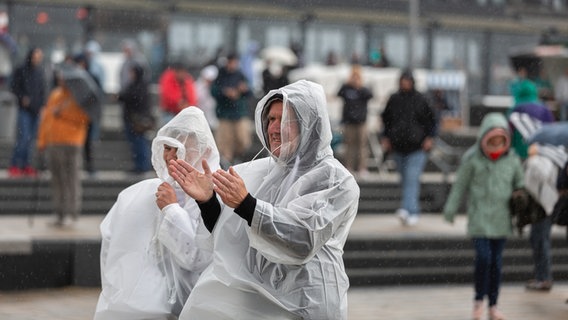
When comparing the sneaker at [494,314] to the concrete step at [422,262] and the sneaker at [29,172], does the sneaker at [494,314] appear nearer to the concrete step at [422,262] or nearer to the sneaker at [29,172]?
the concrete step at [422,262]

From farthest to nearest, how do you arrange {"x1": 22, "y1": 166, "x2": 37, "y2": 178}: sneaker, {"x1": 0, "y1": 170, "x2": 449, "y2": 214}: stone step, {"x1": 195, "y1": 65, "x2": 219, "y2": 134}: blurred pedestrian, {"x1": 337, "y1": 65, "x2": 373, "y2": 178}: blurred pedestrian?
{"x1": 195, "y1": 65, "x2": 219, "y2": 134}: blurred pedestrian
{"x1": 337, "y1": 65, "x2": 373, "y2": 178}: blurred pedestrian
{"x1": 22, "y1": 166, "x2": 37, "y2": 178}: sneaker
{"x1": 0, "y1": 170, "x2": 449, "y2": 214}: stone step

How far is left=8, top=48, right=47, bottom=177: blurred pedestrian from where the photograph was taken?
57.9 feet

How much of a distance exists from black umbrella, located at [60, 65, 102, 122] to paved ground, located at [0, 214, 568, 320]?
131 centimetres

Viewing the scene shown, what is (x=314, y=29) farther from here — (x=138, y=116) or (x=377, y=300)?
(x=377, y=300)

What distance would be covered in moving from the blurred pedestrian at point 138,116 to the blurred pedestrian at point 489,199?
7.69 m

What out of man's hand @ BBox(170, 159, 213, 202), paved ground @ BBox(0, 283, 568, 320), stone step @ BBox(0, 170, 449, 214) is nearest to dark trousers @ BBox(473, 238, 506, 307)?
paved ground @ BBox(0, 283, 568, 320)

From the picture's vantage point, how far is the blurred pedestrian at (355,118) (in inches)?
724

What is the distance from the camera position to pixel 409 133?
50.3 ft

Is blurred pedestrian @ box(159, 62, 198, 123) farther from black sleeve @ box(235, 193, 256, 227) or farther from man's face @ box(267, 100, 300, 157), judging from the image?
black sleeve @ box(235, 193, 256, 227)

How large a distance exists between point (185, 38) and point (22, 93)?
40.5 ft

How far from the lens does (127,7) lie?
95.9ft

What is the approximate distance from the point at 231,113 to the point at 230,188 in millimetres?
13004

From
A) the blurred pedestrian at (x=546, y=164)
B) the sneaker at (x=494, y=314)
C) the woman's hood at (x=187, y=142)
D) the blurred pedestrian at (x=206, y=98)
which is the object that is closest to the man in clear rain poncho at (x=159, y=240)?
the woman's hood at (x=187, y=142)

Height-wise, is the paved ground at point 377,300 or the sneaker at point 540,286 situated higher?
the paved ground at point 377,300
